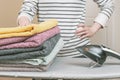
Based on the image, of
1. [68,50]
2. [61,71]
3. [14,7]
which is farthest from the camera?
[14,7]

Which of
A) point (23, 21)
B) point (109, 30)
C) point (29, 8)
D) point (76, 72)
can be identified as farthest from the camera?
point (109, 30)

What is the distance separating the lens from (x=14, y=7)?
175cm

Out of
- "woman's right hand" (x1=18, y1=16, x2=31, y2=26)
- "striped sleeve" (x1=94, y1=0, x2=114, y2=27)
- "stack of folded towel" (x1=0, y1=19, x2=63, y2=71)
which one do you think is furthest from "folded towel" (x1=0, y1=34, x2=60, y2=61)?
"striped sleeve" (x1=94, y1=0, x2=114, y2=27)

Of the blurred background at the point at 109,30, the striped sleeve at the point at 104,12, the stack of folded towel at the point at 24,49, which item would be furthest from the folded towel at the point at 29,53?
the blurred background at the point at 109,30

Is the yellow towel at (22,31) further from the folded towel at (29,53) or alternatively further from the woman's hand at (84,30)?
the woman's hand at (84,30)

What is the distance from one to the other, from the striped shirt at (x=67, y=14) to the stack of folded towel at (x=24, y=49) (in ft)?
1.24

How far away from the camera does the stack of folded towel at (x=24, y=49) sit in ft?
2.07

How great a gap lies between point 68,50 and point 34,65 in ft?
1.36

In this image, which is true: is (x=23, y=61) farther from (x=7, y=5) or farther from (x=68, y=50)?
(x=7, y=5)

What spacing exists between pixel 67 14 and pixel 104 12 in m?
0.15

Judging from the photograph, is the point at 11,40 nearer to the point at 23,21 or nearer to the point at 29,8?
the point at 23,21

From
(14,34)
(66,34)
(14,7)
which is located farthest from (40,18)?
(14,7)

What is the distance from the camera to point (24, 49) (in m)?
0.64

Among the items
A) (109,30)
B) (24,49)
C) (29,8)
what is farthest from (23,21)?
(109,30)
